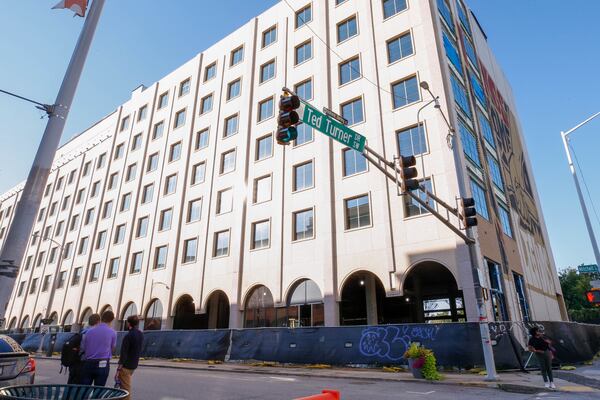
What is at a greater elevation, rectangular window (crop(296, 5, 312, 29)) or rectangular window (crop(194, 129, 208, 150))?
rectangular window (crop(296, 5, 312, 29))

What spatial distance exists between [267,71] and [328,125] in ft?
78.0

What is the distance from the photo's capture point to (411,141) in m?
21.9

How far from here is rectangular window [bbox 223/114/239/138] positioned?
32.1 meters

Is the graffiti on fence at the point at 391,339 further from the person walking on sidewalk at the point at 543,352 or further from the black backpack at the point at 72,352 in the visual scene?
the black backpack at the point at 72,352

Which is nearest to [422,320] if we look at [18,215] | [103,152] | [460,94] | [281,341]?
[281,341]

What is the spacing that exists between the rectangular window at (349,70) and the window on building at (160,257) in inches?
786

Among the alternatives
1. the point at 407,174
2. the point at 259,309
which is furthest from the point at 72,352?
the point at 259,309

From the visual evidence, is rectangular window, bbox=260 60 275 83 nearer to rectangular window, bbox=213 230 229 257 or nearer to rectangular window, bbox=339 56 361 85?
rectangular window, bbox=339 56 361 85

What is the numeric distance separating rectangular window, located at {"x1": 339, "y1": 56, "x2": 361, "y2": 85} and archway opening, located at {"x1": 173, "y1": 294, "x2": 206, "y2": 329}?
2026cm

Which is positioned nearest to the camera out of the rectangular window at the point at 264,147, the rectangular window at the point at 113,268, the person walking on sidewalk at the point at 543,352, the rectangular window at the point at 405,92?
the person walking on sidewalk at the point at 543,352

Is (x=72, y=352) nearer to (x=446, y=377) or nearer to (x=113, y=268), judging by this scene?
(x=446, y=377)

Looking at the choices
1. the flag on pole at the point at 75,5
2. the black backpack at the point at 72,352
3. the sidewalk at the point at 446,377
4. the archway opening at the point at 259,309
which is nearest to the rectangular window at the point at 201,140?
the archway opening at the point at 259,309

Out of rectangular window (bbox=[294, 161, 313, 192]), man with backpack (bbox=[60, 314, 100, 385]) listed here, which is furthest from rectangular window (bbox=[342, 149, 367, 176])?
man with backpack (bbox=[60, 314, 100, 385])

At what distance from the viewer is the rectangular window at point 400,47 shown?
23.9 m
